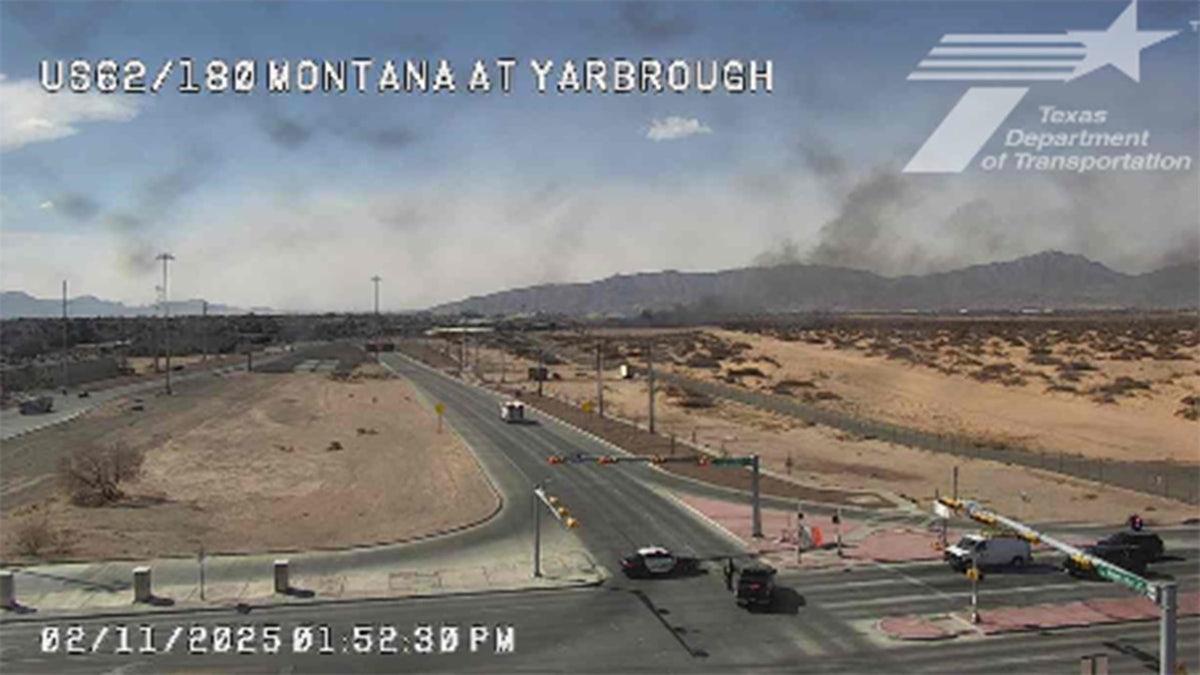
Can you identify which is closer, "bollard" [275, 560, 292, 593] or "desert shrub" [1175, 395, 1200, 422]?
"bollard" [275, 560, 292, 593]

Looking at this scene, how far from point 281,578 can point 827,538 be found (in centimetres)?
2593

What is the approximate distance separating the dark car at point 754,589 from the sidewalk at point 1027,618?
168 inches

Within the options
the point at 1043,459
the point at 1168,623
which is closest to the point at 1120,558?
the point at 1168,623

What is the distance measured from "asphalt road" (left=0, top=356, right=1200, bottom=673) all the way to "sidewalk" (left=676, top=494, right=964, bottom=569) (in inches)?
58.3

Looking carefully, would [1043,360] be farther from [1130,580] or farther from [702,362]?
[1130,580]

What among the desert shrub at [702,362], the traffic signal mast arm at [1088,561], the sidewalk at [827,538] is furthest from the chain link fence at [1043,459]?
the desert shrub at [702,362]

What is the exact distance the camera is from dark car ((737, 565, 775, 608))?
37969mm

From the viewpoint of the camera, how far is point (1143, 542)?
4450 centimetres

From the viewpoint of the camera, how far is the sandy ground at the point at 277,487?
5072 cm

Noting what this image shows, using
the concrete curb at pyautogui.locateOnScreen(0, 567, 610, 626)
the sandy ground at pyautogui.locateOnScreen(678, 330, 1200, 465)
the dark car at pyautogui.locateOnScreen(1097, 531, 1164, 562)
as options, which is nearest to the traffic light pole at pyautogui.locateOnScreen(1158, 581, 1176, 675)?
the dark car at pyautogui.locateOnScreen(1097, 531, 1164, 562)

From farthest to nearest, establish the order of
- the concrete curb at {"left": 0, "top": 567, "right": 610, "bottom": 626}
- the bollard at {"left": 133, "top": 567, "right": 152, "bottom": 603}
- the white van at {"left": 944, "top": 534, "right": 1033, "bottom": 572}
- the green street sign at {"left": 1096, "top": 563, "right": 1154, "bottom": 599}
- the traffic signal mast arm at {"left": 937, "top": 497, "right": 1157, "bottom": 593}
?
the white van at {"left": 944, "top": 534, "right": 1033, "bottom": 572}
the bollard at {"left": 133, "top": 567, "right": 152, "bottom": 603}
the concrete curb at {"left": 0, "top": 567, "right": 610, "bottom": 626}
the traffic signal mast arm at {"left": 937, "top": 497, "right": 1157, "bottom": 593}
the green street sign at {"left": 1096, "top": 563, "right": 1154, "bottom": 599}

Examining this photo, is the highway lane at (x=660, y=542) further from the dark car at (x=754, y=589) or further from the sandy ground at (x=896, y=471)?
the sandy ground at (x=896, y=471)

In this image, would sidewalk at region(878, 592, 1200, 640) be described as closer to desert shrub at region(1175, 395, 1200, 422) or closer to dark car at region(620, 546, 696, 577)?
dark car at region(620, 546, 696, 577)

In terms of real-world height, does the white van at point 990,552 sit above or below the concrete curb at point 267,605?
above
